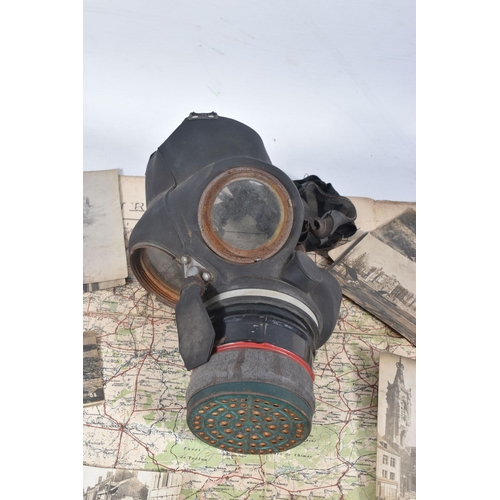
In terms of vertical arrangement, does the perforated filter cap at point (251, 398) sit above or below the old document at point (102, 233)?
below

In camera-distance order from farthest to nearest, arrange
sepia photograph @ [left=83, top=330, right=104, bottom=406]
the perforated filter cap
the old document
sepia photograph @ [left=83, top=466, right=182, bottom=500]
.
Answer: the old document
sepia photograph @ [left=83, top=330, right=104, bottom=406]
sepia photograph @ [left=83, top=466, right=182, bottom=500]
the perforated filter cap

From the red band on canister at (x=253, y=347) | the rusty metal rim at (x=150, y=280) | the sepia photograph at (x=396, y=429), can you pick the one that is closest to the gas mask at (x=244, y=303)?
the red band on canister at (x=253, y=347)

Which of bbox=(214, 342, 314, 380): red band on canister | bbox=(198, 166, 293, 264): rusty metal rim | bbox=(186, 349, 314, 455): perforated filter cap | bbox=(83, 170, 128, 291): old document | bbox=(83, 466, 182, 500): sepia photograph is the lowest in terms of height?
bbox=(83, 466, 182, 500): sepia photograph

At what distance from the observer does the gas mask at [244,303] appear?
1091mm

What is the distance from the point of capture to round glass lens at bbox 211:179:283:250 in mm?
1158

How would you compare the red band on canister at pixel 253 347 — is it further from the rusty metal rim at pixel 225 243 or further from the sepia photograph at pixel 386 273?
the sepia photograph at pixel 386 273

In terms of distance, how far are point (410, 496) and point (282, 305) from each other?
571 mm

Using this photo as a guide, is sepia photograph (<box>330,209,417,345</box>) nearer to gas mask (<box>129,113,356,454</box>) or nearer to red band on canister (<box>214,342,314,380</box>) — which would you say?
gas mask (<box>129,113,356,454</box>)

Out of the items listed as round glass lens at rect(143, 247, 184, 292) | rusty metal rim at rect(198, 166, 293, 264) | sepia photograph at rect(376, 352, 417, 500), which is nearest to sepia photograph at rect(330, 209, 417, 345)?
sepia photograph at rect(376, 352, 417, 500)

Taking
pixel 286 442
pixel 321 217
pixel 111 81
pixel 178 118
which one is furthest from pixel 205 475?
pixel 111 81

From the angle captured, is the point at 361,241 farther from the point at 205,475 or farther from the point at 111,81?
the point at 111,81

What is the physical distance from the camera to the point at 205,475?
141cm

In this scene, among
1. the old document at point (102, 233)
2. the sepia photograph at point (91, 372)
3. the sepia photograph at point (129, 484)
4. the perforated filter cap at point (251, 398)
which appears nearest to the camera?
the perforated filter cap at point (251, 398)

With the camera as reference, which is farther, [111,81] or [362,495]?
[111,81]
